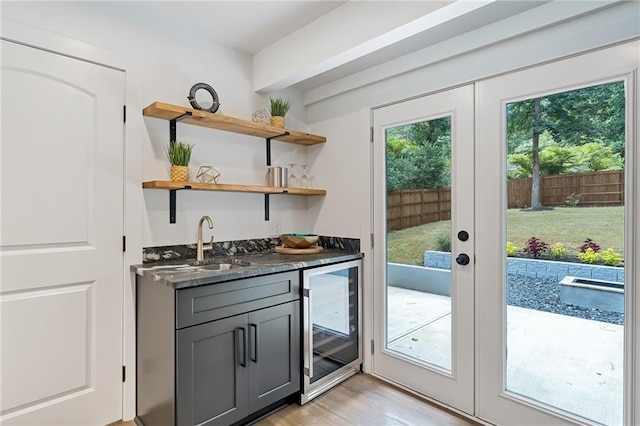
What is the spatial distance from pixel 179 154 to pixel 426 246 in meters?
1.80

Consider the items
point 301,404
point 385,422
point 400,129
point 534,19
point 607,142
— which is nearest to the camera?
point 607,142

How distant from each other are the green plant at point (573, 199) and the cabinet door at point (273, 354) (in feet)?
5.57

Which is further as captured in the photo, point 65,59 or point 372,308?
point 372,308

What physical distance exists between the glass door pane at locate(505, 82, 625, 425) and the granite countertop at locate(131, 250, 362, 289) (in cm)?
121

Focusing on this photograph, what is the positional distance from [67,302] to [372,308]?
201 cm

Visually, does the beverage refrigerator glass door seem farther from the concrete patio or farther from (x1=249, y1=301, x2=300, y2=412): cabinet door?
the concrete patio

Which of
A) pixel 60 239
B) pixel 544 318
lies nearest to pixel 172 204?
pixel 60 239

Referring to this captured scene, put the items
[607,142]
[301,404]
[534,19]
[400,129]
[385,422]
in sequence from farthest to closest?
1. [400,129]
2. [301,404]
3. [385,422]
4. [534,19]
5. [607,142]

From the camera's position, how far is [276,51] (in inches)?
101

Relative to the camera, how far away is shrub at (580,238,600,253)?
5.80ft

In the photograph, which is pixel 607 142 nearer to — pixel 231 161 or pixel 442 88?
pixel 442 88

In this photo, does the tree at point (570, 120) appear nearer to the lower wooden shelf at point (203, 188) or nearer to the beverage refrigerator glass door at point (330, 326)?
the beverage refrigerator glass door at point (330, 326)

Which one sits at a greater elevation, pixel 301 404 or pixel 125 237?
pixel 125 237

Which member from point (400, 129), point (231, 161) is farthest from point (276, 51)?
point (400, 129)
